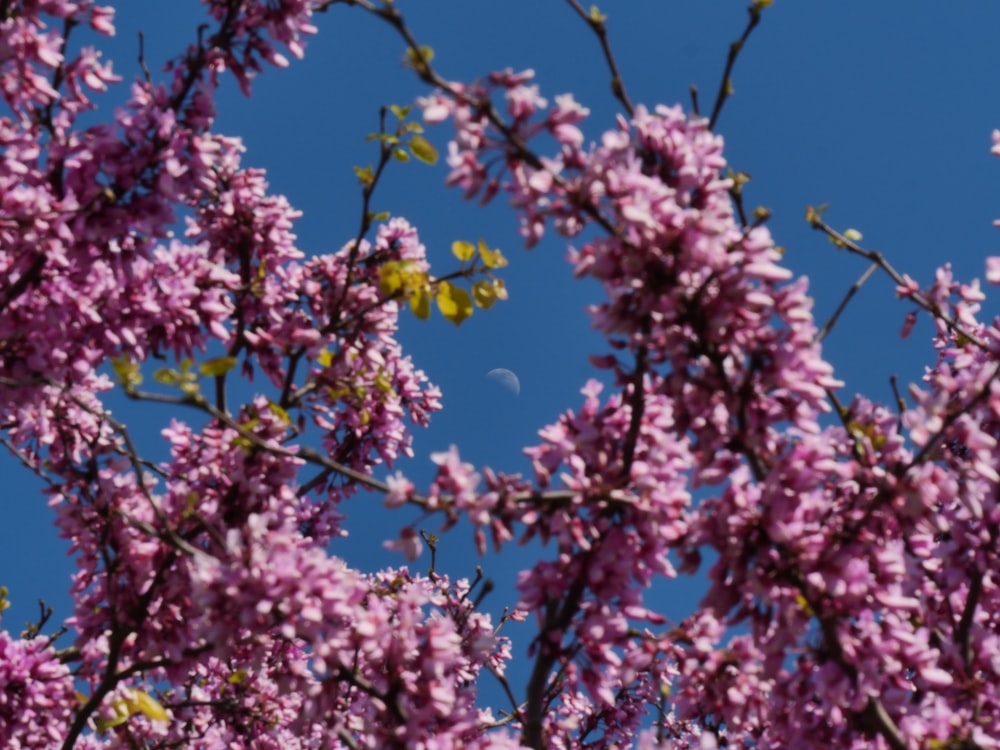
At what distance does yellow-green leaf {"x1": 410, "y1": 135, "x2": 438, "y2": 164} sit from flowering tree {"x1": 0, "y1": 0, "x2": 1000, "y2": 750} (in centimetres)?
2

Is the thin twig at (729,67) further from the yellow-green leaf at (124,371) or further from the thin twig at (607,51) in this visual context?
the yellow-green leaf at (124,371)

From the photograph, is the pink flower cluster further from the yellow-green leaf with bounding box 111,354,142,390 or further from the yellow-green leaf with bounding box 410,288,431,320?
the yellow-green leaf with bounding box 111,354,142,390

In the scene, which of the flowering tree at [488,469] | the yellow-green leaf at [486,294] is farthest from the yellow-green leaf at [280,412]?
the yellow-green leaf at [486,294]

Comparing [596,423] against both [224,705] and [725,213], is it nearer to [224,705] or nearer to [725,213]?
[725,213]

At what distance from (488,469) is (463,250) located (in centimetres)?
161

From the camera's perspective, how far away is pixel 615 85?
4.60 meters

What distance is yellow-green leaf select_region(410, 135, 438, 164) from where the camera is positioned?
5051 millimetres

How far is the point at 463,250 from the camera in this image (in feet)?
16.9

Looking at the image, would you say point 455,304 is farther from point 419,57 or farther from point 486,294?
point 419,57

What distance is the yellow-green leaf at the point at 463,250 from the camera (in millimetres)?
5129

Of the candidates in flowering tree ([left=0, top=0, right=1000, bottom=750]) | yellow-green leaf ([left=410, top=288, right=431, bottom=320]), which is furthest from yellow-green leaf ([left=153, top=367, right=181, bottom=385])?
yellow-green leaf ([left=410, top=288, right=431, bottom=320])

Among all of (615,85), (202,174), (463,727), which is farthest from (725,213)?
(202,174)

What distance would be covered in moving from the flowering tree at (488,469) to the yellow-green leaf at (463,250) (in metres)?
0.05

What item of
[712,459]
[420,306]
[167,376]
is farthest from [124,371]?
[712,459]
